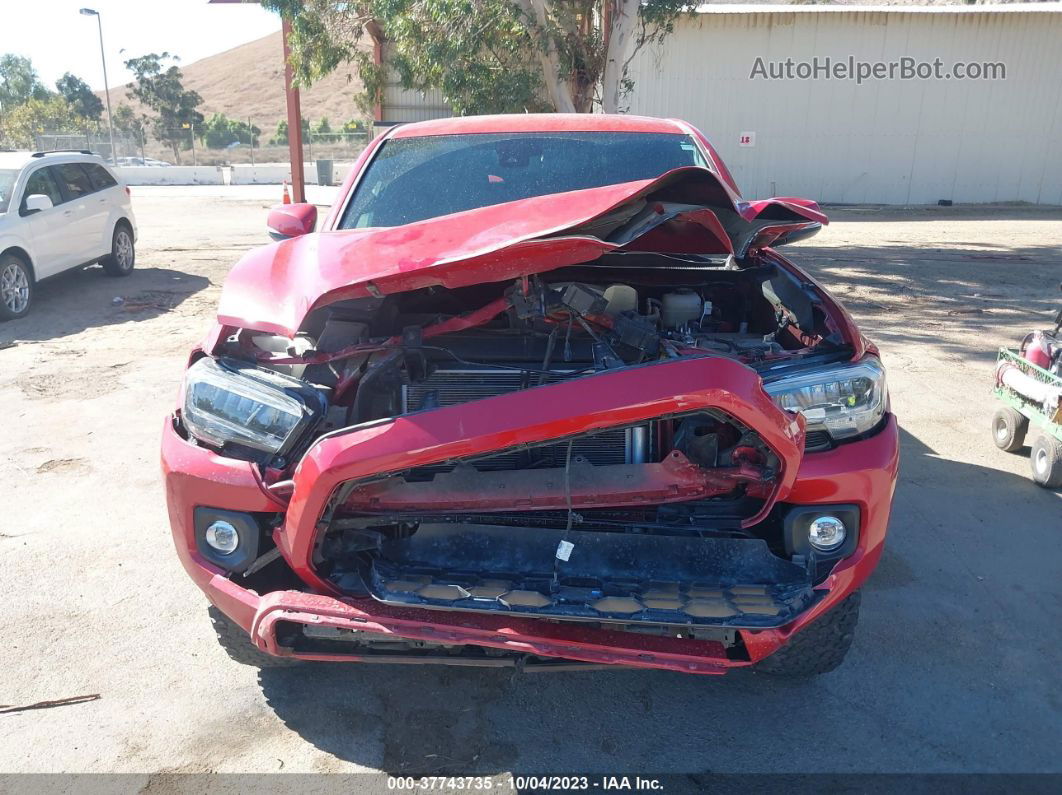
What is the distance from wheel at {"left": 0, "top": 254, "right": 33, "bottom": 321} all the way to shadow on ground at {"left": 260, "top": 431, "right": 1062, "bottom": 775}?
25.1ft

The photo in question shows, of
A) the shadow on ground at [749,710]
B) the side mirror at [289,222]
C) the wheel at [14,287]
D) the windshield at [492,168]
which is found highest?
the windshield at [492,168]

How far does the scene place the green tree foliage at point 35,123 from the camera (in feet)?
145

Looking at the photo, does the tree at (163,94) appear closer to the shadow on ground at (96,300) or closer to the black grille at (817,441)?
A: the shadow on ground at (96,300)

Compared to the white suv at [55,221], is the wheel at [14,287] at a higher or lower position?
lower

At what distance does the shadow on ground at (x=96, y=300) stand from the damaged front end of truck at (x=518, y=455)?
22.8ft

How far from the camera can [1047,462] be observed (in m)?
4.73

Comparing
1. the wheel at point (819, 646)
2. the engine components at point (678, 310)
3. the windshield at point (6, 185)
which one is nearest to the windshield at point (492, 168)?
the engine components at point (678, 310)

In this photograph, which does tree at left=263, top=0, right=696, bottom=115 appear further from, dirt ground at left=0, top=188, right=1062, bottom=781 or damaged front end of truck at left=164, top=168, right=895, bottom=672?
damaged front end of truck at left=164, top=168, right=895, bottom=672

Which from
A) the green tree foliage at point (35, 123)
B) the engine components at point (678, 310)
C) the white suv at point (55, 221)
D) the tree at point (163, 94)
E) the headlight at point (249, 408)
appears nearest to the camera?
the headlight at point (249, 408)

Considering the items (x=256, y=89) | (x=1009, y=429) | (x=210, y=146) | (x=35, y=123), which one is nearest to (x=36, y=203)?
(x=1009, y=429)

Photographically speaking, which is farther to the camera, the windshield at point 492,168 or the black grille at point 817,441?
the windshield at point 492,168

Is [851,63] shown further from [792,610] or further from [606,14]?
[792,610]

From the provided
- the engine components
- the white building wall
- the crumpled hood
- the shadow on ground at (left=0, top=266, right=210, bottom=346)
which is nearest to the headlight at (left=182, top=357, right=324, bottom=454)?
the crumpled hood

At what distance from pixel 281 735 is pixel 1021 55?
27145mm
